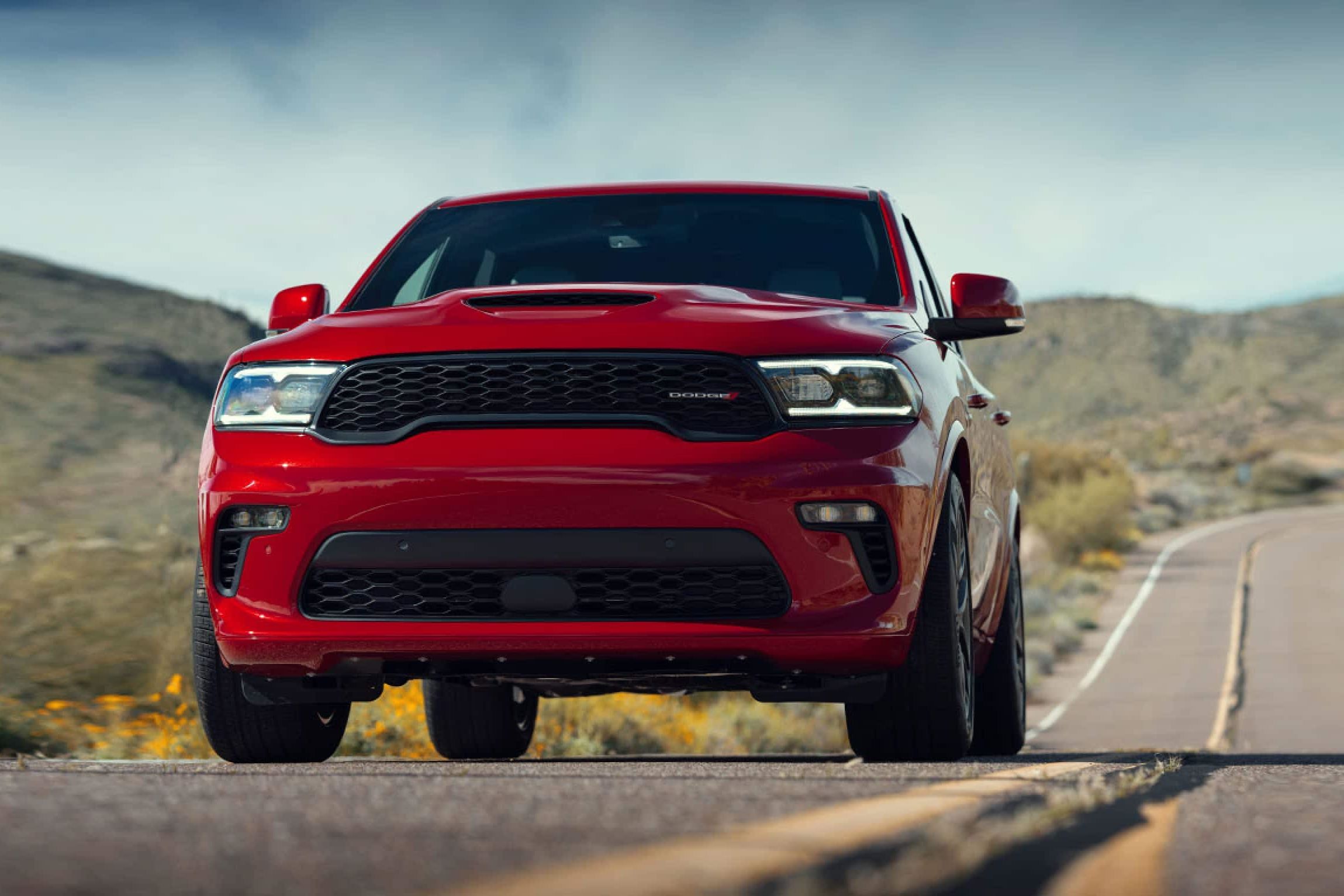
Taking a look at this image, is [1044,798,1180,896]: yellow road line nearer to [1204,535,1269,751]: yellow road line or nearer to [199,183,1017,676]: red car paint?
[199,183,1017,676]: red car paint

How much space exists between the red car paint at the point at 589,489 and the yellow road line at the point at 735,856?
1463 mm

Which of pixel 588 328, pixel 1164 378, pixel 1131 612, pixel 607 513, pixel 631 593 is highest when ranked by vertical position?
pixel 588 328

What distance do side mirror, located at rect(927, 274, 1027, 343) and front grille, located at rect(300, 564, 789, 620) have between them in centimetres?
159

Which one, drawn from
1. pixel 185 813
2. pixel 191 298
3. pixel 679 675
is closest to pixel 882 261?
pixel 679 675

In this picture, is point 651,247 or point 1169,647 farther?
point 1169,647

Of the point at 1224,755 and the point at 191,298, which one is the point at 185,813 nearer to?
the point at 1224,755

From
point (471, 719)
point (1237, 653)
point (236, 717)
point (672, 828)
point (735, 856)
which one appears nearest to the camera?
point (735, 856)

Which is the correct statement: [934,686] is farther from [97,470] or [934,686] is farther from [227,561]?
[97,470]

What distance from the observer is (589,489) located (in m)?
5.02

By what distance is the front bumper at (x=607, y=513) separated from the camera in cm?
502

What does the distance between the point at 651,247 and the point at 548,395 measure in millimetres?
1690

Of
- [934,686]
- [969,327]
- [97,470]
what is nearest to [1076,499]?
[97,470]

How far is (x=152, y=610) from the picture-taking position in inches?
460

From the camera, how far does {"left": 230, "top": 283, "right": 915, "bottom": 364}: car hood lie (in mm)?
5219
